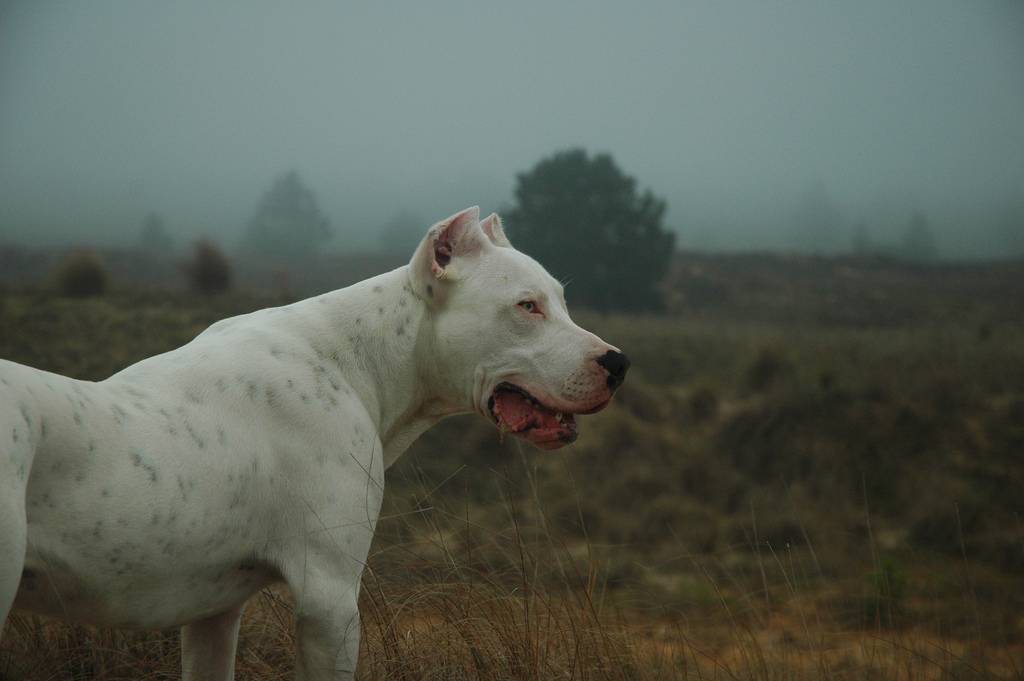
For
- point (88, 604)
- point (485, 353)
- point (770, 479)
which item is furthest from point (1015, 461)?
point (88, 604)

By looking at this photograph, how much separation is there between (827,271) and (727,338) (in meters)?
26.9

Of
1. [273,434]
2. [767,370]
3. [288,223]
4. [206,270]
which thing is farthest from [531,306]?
[288,223]

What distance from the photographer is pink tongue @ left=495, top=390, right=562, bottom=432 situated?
146 inches

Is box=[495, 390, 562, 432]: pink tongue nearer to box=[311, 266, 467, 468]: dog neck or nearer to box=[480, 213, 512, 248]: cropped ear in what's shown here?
box=[311, 266, 467, 468]: dog neck

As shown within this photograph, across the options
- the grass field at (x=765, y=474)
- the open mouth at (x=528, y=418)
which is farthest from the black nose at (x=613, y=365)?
the grass field at (x=765, y=474)

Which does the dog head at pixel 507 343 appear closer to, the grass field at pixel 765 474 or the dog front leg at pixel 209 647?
the dog front leg at pixel 209 647

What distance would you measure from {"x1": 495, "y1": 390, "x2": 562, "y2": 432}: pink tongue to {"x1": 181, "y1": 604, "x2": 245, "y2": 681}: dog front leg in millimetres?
1340

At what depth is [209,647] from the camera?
12.1ft

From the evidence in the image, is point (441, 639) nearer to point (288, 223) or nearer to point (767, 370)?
point (767, 370)

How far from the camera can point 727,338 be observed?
→ 117 ft

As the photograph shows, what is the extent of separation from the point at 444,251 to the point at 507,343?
0.52 m

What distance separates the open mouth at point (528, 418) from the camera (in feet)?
12.1

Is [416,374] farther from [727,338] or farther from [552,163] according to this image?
[552,163]

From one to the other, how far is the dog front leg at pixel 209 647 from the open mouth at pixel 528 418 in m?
1.33
